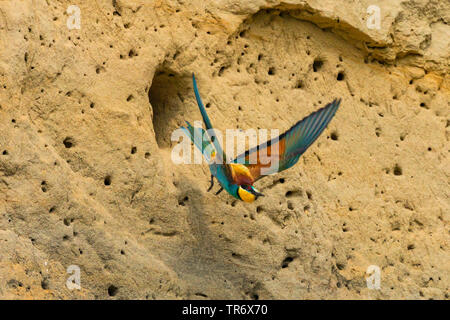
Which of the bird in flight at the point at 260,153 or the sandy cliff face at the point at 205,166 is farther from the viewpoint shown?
the sandy cliff face at the point at 205,166

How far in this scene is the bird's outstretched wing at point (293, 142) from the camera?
10.7 ft

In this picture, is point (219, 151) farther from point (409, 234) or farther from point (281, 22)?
point (409, 234)

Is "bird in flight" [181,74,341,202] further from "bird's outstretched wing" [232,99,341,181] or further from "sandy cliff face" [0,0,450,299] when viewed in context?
"sandy cliff face" [0,0,450,299]

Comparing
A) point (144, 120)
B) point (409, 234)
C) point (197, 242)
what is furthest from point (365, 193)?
point (144, 120)

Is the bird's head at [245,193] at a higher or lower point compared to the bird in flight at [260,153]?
lower

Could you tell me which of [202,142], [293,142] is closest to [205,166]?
[202,142]

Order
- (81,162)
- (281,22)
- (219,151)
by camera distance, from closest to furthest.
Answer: (219,151) < (81,162) < (281,22)

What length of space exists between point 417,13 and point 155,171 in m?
1.65

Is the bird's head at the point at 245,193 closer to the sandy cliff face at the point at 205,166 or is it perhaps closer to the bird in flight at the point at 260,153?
the bird in flight at the point at 260,153

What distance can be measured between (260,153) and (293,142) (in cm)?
14

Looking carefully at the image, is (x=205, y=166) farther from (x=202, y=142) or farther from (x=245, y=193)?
(x=245, y=193)

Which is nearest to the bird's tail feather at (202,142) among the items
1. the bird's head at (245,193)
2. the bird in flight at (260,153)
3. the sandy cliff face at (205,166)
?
the bird in flight at (260,153)

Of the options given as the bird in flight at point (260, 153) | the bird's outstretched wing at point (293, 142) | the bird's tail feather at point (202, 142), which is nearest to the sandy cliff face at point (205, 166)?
the bird's tail feather at point (202, 142)

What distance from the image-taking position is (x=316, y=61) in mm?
4230
